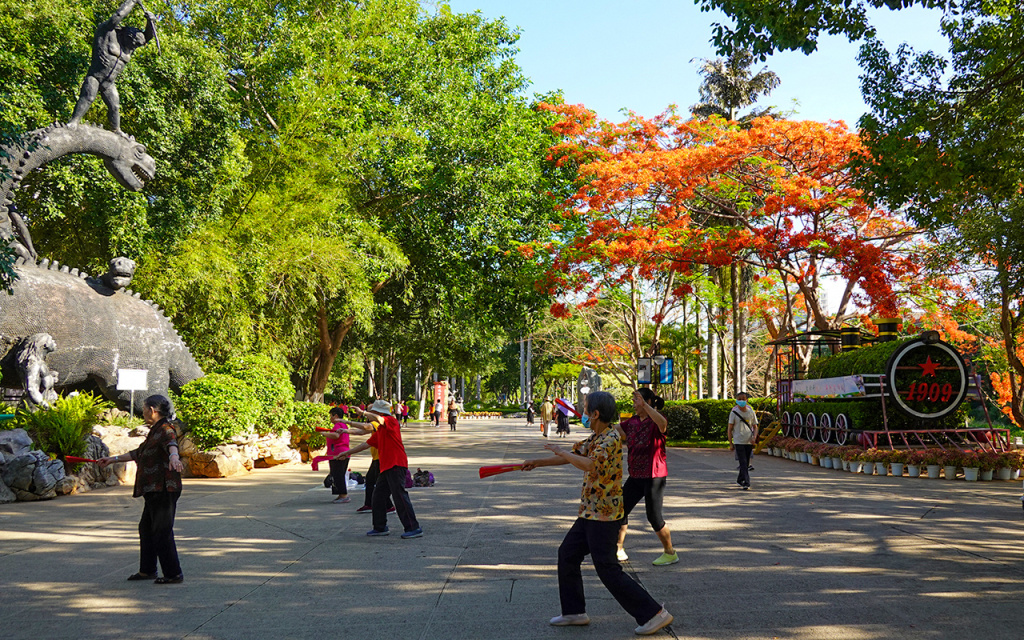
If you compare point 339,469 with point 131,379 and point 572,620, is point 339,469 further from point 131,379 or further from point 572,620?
point 572,620

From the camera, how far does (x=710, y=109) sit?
104 feet

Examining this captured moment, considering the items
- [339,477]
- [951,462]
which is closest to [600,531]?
[339,477]

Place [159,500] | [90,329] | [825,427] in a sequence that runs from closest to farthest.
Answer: [159,500]
[90,329]
[825,427]

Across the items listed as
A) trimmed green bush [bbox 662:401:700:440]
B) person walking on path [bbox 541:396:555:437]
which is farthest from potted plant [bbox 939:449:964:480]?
person walking on path [bbox 541:396:555:437]

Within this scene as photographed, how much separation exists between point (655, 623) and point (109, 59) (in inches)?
537

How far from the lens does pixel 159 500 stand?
6633 mm

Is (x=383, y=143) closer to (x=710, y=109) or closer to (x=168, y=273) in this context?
(x=168, y=273)

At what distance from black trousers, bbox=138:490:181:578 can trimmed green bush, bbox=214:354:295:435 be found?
9.68m

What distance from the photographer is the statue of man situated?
1394 centimetres

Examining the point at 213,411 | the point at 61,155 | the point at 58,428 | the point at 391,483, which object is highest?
the point at 61,155

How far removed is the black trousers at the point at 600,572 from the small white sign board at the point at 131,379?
11192mm

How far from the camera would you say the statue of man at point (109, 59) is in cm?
1394

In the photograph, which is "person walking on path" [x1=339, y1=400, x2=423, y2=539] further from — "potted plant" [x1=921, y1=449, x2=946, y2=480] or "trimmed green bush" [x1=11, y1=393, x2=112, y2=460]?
"potted plant" [x1=921, y1=449, x2=946, y2=480]

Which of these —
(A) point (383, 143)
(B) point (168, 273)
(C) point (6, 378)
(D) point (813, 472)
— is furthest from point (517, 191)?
(C) point (6, 378)
